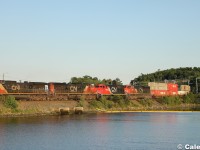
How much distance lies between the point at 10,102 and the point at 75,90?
26.2 meters

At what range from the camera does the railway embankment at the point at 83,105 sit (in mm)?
88188

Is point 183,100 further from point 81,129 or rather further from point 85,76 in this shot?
point 81,129

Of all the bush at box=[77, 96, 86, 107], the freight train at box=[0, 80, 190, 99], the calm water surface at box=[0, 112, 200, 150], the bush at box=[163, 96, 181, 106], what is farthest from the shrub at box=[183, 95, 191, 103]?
the calm water surface at box=[0, 112, 200, 150]

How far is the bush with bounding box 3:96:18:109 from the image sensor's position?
8794cm

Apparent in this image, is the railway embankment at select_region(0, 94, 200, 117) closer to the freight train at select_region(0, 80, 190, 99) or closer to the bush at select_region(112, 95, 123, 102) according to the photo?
the bush at select_region(112, 95, 123, 102)

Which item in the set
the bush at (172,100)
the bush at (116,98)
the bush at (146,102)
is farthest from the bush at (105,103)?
the bush at (172,100)

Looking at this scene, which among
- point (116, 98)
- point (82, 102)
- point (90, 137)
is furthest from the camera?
point (116, 98)

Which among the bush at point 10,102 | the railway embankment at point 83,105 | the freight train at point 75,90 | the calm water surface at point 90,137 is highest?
the freight train at point 75,90

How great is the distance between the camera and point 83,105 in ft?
355

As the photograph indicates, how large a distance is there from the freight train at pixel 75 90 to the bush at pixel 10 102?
3.84 meters

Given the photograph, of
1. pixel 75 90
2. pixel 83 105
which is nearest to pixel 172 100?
pixel 75 90

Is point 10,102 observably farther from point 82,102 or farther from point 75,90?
point 75,90

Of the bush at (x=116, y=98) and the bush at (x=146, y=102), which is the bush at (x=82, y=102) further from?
the bush at (x=146, y=102)

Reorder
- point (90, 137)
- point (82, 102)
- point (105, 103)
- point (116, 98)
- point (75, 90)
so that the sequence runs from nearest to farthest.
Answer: point (90, 137), point (82, 102), point (75, 90), point (105, 103), point (116, 98)
